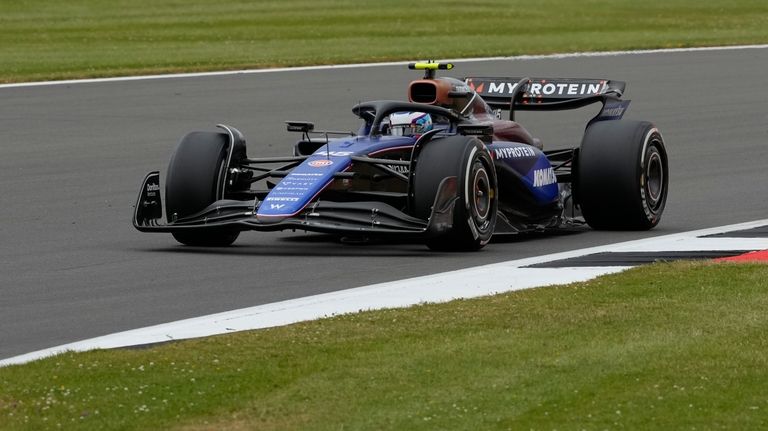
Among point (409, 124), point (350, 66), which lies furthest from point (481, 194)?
point (350, 66)

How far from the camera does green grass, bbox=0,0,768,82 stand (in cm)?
3081

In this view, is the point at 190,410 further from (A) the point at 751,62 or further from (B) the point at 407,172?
(A) the point at 751,62

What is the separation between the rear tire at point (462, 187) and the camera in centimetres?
1155

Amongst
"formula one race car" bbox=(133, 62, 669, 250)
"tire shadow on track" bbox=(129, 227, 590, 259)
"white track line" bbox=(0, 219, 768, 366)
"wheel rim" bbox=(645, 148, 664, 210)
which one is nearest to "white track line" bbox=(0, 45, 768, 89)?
"formula one race car" bbox=(133, 62, 669, 250)

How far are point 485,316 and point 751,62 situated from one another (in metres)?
22.7

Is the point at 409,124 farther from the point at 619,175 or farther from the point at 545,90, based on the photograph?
the point at 545,90

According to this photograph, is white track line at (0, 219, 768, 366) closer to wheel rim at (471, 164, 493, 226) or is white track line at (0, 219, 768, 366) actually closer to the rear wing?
wheel rim at (471, 164, 493, 226)

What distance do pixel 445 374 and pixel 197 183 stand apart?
5.07m

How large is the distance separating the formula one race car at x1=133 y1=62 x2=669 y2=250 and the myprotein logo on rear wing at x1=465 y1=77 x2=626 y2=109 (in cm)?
17

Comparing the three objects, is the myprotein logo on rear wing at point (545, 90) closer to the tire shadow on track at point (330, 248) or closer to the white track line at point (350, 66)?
the tire shadow on track at point (330, 248)

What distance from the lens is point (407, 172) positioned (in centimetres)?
1209

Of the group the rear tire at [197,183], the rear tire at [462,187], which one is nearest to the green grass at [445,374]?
the rear tire at [462,187]

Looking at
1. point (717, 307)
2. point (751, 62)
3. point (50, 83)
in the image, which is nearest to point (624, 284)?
point (717, 307)

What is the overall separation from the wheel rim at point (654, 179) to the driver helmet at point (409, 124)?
1813mm
